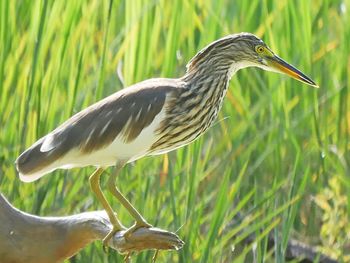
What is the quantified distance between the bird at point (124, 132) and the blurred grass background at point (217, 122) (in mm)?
210

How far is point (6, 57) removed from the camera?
4.37 meters

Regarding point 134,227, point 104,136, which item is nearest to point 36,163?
point 104,136

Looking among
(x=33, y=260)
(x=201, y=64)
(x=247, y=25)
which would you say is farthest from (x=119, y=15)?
(x=33, y=260)

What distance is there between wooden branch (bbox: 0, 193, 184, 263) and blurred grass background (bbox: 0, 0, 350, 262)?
0.34 metres

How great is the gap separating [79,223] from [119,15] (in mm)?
1738

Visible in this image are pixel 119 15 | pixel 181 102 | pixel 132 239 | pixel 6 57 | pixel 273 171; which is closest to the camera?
pixel 132 239

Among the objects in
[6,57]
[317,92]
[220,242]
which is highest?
[6,57]

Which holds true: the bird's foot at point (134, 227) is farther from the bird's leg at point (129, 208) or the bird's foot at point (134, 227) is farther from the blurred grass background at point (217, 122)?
the blurred grass background at point (217, 122)

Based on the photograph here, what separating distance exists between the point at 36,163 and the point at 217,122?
748 millimetres

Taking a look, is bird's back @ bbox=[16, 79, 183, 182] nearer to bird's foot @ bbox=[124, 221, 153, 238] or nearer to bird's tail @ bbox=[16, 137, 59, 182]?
bird's tail @ bbox=[16, 137, 59, 182]

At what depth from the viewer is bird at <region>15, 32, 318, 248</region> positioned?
371 centimetres

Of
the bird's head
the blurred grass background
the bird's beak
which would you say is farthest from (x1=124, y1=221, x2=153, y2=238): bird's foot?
the bird's beak

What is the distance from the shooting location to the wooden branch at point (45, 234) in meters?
3.73

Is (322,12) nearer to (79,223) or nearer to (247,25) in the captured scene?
(247,25)
